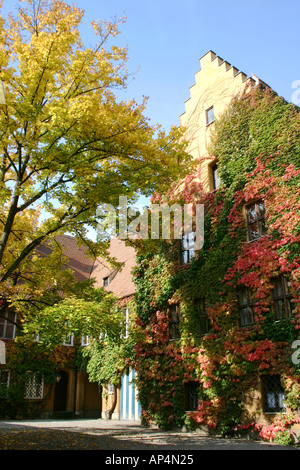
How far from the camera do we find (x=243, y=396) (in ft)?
41.9

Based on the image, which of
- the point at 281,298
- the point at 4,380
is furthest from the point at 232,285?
the point at 4,380

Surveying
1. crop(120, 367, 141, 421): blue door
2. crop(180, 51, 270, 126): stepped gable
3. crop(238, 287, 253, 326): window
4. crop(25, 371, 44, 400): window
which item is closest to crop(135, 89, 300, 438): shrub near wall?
crop(238, 287, 253, 326): window

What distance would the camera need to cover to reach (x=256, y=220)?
14398 millimetres

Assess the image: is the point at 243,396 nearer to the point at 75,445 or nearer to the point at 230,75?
the point at 75,445

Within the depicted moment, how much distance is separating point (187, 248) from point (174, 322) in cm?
324

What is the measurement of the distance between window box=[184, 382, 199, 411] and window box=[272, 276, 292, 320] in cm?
457

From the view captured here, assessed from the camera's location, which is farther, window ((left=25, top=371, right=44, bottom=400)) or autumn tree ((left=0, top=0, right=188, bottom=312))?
window ((left=25, top=371, right=44, bottom=400))

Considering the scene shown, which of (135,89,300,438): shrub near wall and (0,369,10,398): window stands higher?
(135,89,300,438): shrub near wall

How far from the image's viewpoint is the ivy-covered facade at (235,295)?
12258 millimetres

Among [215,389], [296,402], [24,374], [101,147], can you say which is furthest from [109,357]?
[101,147]

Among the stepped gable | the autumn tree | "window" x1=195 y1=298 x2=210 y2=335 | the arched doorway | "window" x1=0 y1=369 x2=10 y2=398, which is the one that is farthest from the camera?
the arched doorway

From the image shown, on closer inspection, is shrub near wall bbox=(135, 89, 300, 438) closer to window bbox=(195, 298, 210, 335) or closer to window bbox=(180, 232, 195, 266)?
window bbox=(195, 298, 210, 335)

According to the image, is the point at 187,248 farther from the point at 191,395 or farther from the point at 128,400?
the point at 128,400

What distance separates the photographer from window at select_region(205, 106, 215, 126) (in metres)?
18.4
